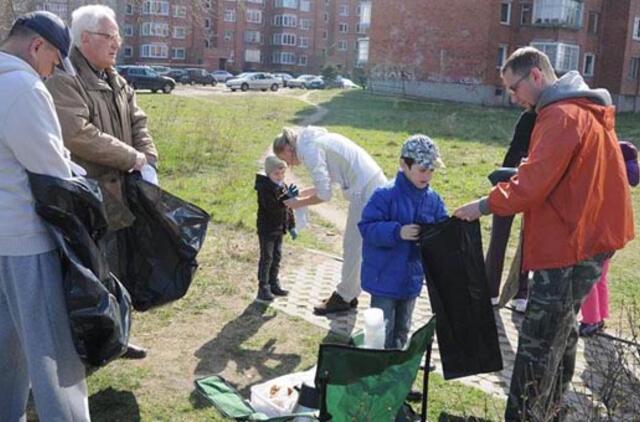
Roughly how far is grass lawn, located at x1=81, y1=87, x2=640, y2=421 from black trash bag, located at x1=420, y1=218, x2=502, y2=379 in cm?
37

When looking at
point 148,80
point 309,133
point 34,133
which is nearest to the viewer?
point 34,133

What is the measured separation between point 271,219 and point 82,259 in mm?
3049

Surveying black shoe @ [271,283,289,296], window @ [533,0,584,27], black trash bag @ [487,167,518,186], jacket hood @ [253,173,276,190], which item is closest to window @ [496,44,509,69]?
window @ [533,0,584,27]

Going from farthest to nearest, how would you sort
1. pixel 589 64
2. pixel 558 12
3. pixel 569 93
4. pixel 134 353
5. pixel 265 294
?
pixel 589 64
pixel 558 12
pixel 265 294
pixel 134 353
pixel 569 93

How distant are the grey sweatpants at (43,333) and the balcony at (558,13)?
4101 centimetres

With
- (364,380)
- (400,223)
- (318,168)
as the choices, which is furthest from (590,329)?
(364,380)

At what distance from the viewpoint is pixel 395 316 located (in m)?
4.37

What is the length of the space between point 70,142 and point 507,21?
1559 inches

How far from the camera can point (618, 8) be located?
42.1 meters

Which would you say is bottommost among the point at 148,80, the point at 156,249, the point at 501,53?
the point at 156,249

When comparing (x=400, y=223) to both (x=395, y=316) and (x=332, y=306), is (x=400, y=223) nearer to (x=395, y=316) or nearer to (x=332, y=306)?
(x=395, y=316)

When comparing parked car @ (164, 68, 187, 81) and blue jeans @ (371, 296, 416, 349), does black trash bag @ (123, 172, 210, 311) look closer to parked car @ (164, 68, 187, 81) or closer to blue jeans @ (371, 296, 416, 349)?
blue jeans @ (371, 296, 416, 349)

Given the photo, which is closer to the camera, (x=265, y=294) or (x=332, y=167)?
(x=332, y=167)

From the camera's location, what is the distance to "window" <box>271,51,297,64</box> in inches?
3265
